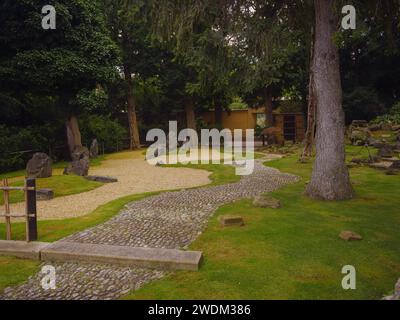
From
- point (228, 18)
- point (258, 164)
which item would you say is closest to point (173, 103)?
point (258, 164)

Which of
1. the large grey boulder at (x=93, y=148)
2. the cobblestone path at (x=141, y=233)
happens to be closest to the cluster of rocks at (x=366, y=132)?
the cobblestone path at (x=141, y=233)

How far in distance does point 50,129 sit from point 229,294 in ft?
62.1

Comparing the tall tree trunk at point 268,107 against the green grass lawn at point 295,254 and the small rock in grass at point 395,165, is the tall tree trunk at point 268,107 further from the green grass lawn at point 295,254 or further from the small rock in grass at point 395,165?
the green grass lawn at point 295,254

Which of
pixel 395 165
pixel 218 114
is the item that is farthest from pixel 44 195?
pixel 218 114

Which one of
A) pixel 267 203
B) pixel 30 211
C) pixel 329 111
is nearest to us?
pixel 30 211

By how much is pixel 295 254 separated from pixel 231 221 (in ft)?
6.70

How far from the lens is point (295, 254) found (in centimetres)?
657

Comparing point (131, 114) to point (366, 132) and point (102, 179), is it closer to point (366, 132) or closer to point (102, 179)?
point (102, 179)

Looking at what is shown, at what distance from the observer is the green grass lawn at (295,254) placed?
5281 millimetres

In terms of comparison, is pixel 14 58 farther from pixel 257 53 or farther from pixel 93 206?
pixel 257 53

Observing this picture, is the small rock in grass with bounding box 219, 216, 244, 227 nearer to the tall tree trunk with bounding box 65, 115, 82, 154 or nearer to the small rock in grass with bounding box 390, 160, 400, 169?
the small rock in grass with bounding box 390, 160, 400, 169

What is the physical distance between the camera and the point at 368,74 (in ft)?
91.8

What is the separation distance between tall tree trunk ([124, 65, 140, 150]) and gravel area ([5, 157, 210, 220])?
839cm

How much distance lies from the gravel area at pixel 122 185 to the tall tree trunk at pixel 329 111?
5146 mm
